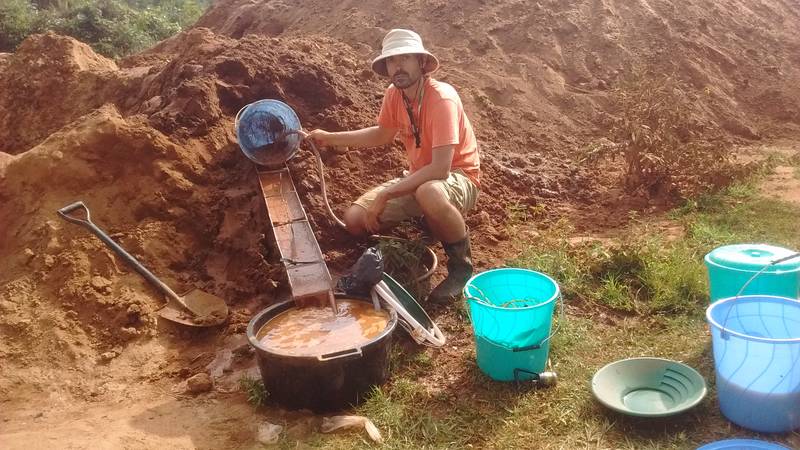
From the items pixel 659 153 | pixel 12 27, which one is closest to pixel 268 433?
pixel 659 153

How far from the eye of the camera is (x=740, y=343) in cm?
254

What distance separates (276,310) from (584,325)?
67.3 inches

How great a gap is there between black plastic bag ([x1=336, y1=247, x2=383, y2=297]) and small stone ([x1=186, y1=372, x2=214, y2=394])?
0.88m

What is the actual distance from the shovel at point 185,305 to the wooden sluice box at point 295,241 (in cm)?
54

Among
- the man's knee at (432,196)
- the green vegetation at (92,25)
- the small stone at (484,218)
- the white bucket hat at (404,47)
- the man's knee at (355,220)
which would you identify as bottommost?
the small stone at (484,218)

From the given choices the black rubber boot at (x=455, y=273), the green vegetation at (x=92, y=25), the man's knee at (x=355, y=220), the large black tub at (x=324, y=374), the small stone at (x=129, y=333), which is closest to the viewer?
the large black tub at (x=324, y=374)

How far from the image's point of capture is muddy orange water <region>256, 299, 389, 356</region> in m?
3.12

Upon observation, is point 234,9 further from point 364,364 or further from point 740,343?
point 740,343

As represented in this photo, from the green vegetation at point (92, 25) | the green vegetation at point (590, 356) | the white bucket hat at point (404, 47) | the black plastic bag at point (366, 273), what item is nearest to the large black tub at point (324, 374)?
the green vegetation at point (590, 356)

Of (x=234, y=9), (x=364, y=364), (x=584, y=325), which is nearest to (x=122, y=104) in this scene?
(x=364, y=364)

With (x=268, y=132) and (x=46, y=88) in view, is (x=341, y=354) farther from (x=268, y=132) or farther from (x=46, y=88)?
(x=46, y=88)

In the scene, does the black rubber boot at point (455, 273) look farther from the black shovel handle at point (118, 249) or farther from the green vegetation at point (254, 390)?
the black shovel handle at point (118, 249)

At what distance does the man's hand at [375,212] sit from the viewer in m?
3.92

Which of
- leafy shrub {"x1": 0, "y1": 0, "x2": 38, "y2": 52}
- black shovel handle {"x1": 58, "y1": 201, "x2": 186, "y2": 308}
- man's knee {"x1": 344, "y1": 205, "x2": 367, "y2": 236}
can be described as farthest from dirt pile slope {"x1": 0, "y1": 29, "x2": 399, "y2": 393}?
leafy shrub {"x1": 0, "y1": 0, "x2": 38, "y2": 52}
